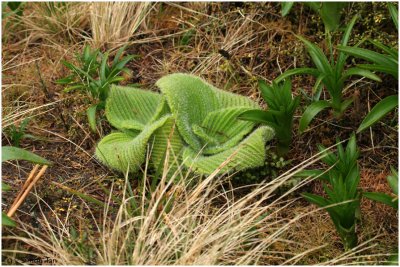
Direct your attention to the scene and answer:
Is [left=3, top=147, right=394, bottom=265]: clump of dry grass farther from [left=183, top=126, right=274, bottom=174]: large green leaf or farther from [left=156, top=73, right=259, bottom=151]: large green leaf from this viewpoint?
[left=156, top=73, right=259, bottom=151]: large green leaf

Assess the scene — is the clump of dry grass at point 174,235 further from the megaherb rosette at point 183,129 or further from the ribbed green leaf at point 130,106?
the ribbed green leaf at point 130,106

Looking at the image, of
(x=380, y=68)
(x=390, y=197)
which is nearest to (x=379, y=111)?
(x=380, y=68)

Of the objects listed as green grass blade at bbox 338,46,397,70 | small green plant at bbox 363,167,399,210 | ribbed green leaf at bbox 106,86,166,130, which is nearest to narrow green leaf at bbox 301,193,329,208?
small green plant at bbox 363,167,399,210

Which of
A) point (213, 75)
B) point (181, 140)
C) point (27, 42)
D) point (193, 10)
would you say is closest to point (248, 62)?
point (213, 75)

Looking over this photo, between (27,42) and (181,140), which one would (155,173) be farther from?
(27,42)

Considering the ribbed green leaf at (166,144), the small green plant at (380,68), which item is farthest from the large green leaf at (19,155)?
the small green plant at (380,68)

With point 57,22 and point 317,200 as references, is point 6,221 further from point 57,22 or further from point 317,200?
point 57,22
